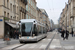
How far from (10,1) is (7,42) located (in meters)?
18.6

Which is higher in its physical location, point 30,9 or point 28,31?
point 30,9

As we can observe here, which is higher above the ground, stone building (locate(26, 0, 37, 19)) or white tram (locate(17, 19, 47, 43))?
stone building (locate(26, 0, 37, 19))

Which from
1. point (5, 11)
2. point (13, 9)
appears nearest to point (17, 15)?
point (13, 9)

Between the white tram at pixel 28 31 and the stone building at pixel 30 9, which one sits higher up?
the stone building at pixel 30 9

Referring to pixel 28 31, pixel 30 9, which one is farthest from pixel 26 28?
pixel 30 9

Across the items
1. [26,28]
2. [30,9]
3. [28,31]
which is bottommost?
[28,31]

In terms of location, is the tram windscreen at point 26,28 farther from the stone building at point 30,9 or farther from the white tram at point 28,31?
the stone building at point 30,9

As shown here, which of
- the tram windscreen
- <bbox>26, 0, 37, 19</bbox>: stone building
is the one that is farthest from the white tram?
<bbox>26, 0, 37, 19</bbox>: stone building

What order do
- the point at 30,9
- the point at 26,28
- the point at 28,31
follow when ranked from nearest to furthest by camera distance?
the point at 28,31 → the point at 26,28 → the point at 30,9

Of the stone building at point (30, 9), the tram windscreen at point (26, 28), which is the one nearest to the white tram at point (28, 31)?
the tram windscreen at point (26, 28)

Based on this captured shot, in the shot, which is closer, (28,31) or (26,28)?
(28,31)

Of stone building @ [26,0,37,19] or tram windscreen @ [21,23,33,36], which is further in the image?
stone building @ [26,0,37,19]

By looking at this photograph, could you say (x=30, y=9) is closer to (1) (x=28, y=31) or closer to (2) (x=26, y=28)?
(2) (x=26, y=28)

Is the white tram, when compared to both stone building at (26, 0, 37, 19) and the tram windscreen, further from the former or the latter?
stone building at (26, 0, 37, 19)
